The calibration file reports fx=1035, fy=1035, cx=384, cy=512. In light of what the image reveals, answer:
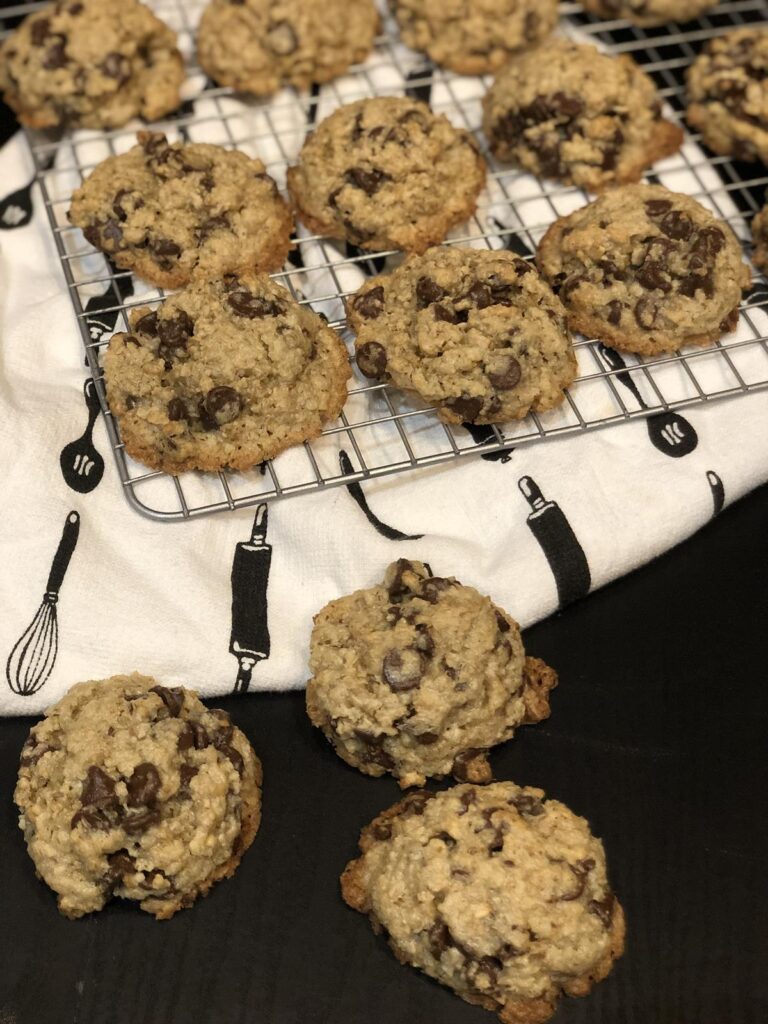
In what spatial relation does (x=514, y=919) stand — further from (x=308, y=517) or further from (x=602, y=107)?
(x=602, y=107)

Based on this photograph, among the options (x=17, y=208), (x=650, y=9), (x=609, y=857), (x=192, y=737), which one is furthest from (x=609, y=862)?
(x=650, y=9)

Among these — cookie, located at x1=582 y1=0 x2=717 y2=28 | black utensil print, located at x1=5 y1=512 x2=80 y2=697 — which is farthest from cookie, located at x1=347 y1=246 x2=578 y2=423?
cookie, located at x1=582 y1=0 x2=717 y2=28

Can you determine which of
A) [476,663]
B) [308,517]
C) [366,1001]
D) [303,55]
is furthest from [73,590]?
[303,55]

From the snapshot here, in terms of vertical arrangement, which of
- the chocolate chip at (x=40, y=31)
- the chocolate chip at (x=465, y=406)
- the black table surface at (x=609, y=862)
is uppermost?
the chocolate chip at (x=40, y=31)

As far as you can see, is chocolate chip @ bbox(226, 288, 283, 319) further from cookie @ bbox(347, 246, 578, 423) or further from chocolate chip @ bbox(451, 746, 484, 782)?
chocolate chip @ bbox(451, 746, 484, 782)

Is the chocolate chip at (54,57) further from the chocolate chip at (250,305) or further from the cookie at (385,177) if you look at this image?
the chocolate chip at (250,305)

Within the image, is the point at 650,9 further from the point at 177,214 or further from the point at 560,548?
the point at 560,548

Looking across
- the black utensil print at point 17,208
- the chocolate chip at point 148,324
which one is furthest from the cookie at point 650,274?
the black utensil print at point 17,208
